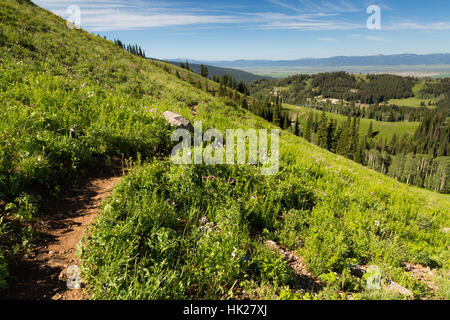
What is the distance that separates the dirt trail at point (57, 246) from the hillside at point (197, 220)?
0.60 ft

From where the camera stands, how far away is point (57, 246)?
3912mm

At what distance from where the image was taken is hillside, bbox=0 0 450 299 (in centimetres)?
362

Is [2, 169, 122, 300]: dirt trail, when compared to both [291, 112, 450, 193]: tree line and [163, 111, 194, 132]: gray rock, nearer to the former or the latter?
[163, 111, 194, 132]: gray rock

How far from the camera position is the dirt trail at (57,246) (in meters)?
3.19

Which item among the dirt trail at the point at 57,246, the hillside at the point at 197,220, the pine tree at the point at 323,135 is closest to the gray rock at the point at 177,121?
the hillside at the point at 197,220

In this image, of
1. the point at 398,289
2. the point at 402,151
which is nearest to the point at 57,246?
the point at 398,289

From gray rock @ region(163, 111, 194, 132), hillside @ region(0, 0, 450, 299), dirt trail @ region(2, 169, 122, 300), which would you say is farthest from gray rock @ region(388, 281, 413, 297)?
gray rock @ region(163, 111, 194, 132)

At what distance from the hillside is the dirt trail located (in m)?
0.18

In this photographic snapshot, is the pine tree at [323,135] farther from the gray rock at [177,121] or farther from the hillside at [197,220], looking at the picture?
the gray rock at [177,121]

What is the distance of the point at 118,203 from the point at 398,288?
→ 17.2 ft

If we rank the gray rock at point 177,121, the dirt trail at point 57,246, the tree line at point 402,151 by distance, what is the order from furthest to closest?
the tree line at point 402,151
the gray rock at point 177,121
the dirt trail at point 57,246
